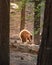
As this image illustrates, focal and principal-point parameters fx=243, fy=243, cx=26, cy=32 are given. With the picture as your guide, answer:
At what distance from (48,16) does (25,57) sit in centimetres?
195

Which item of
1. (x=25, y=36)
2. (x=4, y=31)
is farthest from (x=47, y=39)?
(x=25, y=36)

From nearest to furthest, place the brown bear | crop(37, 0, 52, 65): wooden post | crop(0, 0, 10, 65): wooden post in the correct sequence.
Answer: crop(37, 0, 52, 65): wooden post, crop(0, 0, 10, 65): wooden post, the brown bear

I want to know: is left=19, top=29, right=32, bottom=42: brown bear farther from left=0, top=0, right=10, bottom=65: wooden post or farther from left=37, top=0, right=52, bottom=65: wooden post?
left=37, top=0, right=52, bottom=65: wooden post

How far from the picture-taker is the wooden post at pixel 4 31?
12.8ft

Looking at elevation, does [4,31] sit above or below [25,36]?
above

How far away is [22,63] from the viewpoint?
4707mm

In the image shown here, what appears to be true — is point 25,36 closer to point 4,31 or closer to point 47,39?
point 4,31

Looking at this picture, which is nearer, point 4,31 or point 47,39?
point 47,39

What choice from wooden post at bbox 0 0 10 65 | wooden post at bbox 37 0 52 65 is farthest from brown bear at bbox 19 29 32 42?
wooden post at bbox 37 0 52 65

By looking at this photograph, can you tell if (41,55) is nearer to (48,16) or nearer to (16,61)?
(48,16)

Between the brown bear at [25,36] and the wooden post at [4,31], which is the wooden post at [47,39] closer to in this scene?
the wooden post at [4,31]

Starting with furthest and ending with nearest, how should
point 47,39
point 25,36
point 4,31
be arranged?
point 25,36
point 4,31
point 47,39

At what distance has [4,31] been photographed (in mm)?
3980

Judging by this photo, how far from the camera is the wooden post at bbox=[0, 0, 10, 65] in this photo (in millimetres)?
3904
